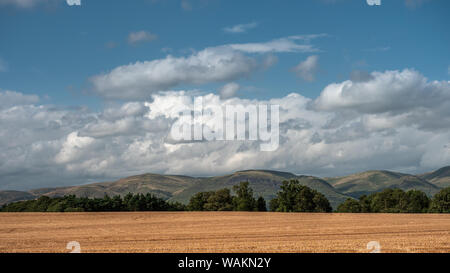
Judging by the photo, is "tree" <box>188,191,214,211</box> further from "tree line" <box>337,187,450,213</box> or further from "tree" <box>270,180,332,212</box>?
"tree line" <box>337,187,450,213</box>

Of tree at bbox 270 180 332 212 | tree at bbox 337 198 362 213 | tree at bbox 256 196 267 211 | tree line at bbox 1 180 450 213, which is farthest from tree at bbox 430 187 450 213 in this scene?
tree at bbox 256 196 267 211

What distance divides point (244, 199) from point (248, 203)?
1.99m

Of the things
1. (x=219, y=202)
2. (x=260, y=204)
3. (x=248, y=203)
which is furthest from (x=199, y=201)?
(x=260, y=204)

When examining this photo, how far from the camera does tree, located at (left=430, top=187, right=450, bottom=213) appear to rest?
4711 inches

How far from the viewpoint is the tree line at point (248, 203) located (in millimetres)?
114688

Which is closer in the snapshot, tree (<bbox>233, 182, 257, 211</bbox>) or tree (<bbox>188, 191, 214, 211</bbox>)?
tree (<bbox>233, 182, 257, 211</bbox>)

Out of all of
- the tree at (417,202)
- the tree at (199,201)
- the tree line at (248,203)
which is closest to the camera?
the tree line at (248,203)

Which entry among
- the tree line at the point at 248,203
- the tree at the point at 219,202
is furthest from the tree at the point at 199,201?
the tree at the point at 219,202

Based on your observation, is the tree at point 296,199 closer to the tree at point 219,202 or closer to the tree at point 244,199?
the tree at point 244,199
